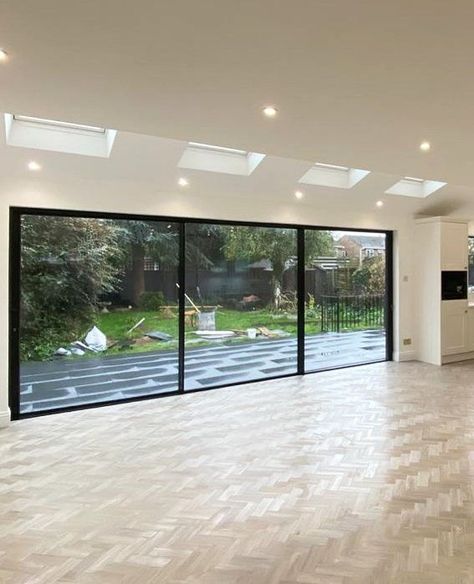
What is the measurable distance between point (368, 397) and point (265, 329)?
5.57 feet

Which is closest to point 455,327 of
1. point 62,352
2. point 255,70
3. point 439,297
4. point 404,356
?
point 439,297

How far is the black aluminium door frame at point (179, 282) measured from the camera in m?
4.47

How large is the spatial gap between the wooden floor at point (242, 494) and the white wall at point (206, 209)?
147 centimetres

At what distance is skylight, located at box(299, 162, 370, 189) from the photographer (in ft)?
18.4

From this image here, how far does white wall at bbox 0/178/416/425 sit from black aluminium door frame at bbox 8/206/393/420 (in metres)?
0.08

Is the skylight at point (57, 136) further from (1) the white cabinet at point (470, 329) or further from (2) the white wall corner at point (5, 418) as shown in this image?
(1) the white cabinet at point (470, 329)

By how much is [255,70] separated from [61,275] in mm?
3287

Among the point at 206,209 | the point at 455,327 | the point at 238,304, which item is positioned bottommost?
the point at 455,327

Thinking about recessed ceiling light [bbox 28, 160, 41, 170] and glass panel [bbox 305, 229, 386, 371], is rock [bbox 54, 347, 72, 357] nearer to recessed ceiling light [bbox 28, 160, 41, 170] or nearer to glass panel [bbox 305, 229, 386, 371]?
recessed ceiling light [bbox 28, 160, 41, 170]

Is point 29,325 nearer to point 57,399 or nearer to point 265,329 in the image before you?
point 57,399

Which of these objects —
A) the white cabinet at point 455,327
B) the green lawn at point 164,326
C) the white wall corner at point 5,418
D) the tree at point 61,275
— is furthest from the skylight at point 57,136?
the white cabinet at point 455,327

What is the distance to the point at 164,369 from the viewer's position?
5449 mm

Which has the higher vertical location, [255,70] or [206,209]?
[255,70]

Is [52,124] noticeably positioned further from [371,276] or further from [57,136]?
[371,276]
